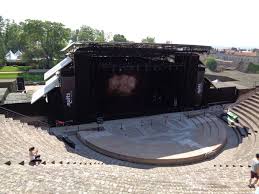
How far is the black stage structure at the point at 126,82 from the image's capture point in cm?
2361

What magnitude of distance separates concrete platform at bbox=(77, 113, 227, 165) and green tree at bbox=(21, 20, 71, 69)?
37.8m

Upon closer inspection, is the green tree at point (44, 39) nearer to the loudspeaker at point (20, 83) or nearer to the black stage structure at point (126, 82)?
the loudspeaker at point (20, 83)

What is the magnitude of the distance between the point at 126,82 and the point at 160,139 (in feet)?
24.1

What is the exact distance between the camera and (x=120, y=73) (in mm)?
25844

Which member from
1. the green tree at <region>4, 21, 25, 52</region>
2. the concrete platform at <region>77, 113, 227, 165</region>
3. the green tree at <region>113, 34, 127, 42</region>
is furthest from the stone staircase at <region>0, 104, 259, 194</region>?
the green tree at <region>113, 34, 127, 42</region>

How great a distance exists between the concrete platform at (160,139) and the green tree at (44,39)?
124ft

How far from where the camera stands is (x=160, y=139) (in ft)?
72.3

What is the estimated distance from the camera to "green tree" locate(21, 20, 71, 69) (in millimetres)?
55688

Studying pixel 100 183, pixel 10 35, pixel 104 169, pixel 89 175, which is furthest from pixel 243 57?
pixel 100 183

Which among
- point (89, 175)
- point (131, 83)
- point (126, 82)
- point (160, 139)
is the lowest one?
point (160, 139)

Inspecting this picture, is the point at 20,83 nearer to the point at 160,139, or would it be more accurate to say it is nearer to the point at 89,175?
the point at 160,139

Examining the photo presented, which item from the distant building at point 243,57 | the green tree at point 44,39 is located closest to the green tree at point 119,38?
the green tree at point 44,39

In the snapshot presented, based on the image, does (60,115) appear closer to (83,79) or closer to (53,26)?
(83,79)

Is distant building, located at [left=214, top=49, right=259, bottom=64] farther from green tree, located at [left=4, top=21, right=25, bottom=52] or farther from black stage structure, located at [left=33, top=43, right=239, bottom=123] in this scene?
black stage structure, located at [left=33, top=43, right=239, bottom=123]
